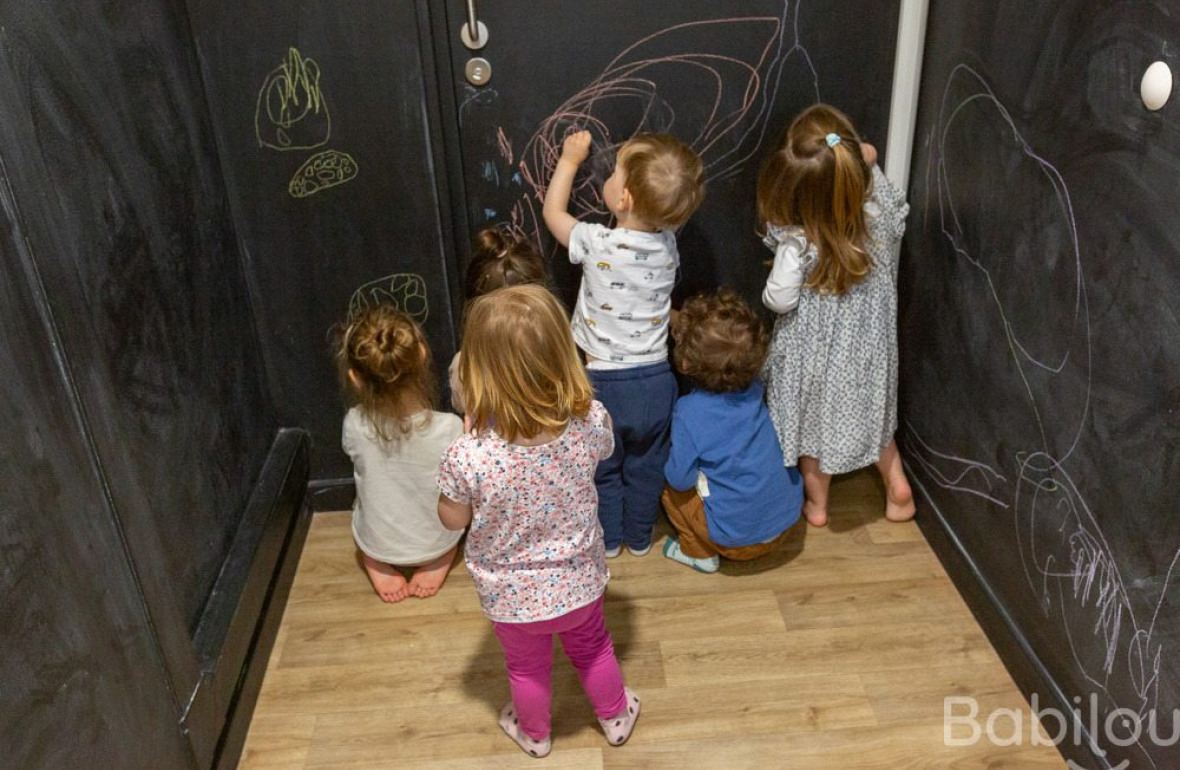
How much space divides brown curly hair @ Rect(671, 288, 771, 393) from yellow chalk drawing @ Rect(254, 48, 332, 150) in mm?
939

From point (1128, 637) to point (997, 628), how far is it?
49 cm

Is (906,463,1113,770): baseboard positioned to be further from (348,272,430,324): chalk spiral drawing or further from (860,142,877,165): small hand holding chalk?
(348,272,430,324): chalk spiral drawing

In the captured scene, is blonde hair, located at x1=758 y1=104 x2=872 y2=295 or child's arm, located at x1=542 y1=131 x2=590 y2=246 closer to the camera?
blonde hair, located at x1=758 y1=104 x2=872 y2=295

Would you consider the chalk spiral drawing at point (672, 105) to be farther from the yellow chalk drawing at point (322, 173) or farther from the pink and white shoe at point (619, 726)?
the pink and white shoe at point (619, 726)

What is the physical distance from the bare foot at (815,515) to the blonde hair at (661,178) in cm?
92

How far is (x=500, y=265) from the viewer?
7.30ft

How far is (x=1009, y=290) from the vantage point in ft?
6.47

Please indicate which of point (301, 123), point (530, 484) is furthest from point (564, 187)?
point (530, 484)

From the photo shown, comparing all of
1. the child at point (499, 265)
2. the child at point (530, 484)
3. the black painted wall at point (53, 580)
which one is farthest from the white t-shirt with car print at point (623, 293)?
the black painted wall at point (53, 580)

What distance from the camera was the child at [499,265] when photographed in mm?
2217

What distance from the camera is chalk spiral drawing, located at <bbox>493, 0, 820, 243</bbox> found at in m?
2.22

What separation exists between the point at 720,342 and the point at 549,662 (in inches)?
31.5

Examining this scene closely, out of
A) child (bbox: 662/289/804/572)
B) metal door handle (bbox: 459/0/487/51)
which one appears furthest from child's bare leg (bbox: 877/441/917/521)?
metal door handle (bbox: 459/0/487/51)

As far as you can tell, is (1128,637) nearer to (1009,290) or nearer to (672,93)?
(1009,290)
